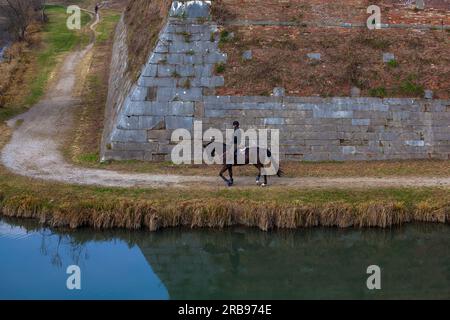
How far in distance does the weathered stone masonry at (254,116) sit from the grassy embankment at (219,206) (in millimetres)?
3422

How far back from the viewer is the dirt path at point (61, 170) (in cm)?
1800

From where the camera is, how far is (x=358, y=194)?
55.2ft

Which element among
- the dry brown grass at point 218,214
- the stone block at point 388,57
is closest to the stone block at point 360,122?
the stone block at point 388,57

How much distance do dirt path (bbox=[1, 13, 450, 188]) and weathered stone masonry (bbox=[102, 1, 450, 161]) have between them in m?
1.64

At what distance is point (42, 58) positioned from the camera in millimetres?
40969

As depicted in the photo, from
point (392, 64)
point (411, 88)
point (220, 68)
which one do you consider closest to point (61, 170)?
point (220, 68)

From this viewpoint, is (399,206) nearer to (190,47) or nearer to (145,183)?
(145,183)

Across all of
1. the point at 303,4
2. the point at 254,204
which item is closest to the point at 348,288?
the point at 254,204

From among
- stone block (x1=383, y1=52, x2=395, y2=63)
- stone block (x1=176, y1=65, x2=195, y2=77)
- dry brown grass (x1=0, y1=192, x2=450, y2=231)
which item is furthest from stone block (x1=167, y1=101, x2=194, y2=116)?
stone block (x1=383, y1=52, x2=395, y2=63)

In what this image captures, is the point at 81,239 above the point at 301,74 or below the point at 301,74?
below

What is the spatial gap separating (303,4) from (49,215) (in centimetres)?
1138

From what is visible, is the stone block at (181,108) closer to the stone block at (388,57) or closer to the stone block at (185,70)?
the stone block at (185,70)

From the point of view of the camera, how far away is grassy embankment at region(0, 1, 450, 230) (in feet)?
51.5

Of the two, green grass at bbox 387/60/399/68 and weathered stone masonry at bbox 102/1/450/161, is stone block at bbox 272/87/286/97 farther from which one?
green grass at bbox 387/60/399/68
